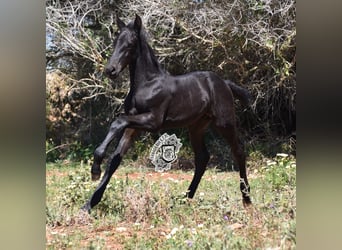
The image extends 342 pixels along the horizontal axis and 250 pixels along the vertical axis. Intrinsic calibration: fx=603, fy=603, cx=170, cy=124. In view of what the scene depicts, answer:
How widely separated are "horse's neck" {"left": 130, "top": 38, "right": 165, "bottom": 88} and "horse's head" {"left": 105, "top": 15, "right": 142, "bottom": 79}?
0.24 feet

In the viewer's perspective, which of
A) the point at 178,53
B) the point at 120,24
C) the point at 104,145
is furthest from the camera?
the point at 178,53

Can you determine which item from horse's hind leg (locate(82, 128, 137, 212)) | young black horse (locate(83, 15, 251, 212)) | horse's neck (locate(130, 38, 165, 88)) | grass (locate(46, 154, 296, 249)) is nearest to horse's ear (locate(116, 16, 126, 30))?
young black horse (locate(83, 15, 251, 212))

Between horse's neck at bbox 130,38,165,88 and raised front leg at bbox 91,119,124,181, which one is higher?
horse's neck at bbox 130,38,165,88

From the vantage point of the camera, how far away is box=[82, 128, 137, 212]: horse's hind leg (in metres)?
6.06

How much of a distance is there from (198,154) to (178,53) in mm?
1063

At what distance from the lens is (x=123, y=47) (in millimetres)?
6109

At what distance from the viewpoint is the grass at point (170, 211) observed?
237 inches

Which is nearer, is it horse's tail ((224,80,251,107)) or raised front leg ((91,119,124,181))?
raised front leg ((91,119,124,181))

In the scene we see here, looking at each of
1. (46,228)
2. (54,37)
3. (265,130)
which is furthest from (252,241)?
(54,37)

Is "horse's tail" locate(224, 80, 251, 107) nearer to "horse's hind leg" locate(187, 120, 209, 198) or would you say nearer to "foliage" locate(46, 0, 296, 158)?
"foliage" locate(46, 0, 296, 158)

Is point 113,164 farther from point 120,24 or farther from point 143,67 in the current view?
point 120,24

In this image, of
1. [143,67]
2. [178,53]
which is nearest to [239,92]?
[178,53]

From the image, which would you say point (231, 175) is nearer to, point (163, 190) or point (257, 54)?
point (163, 190)

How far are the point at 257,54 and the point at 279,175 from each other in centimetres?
128
